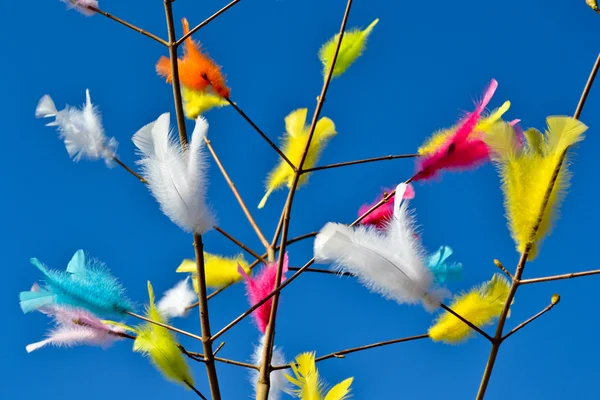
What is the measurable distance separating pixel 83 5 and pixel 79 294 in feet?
2.01

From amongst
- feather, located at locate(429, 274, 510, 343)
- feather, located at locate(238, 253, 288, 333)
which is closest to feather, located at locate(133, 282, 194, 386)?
feather, located at locate(238, 253, 288, 333)

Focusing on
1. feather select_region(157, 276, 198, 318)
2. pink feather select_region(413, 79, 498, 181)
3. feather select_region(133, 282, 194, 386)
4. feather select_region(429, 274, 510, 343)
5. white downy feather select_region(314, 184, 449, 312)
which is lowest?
feather select_region(133, 282, 194, 386)

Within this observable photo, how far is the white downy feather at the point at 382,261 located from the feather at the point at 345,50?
661 millimetres

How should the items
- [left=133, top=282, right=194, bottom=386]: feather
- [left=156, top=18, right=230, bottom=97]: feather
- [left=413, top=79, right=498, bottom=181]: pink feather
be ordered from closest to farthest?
[left=133, top=282, right=194, bottom=386]: feather → [left=413, top=79, right=498, bottom=181]: pink feather → [left=156, top=18, right=230, bottom=97]: feather

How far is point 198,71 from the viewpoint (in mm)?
1745

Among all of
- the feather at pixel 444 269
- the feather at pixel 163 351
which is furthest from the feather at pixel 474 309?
the feather at pixel 163 351

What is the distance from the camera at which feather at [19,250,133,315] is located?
1.52 meters

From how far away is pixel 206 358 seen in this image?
1417mm

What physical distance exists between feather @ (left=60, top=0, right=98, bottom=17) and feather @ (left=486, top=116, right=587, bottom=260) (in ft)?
2.87

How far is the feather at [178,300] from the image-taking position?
191cm

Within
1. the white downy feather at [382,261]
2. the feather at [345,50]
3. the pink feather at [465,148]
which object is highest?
the feather at [345,50]

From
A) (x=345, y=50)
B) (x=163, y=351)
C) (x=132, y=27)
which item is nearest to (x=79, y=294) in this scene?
(x=163, y=351)

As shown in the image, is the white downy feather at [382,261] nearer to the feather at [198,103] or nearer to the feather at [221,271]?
the feather at [221,271]

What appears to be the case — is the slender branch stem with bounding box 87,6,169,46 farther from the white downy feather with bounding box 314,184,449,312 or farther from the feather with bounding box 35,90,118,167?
the white downy feather with bounding box 314,184,449,312
